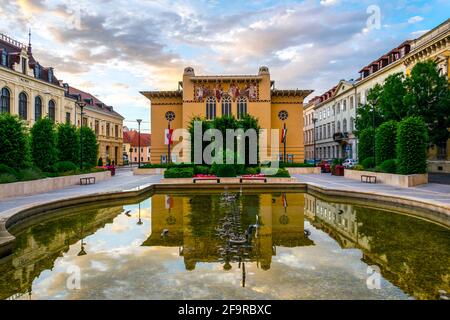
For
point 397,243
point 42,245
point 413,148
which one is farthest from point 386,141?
point 42,245

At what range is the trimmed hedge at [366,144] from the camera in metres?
30.9

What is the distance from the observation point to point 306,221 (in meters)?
12.2

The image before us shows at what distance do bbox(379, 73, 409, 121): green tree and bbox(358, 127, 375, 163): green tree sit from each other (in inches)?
120

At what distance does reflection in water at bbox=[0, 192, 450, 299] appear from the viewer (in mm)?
5820

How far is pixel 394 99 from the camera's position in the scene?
101 feet

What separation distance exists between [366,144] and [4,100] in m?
39.0

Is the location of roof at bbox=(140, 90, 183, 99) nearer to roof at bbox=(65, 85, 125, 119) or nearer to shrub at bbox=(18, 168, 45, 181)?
roof at bbox=(65, 85, 125, 119)

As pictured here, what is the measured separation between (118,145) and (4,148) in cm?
4886

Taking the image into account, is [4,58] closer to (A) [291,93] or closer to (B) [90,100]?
(B) [90,100]

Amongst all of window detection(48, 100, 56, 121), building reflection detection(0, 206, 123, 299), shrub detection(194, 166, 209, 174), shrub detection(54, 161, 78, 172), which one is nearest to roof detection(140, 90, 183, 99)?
window detection(48, 100, 56, 121)

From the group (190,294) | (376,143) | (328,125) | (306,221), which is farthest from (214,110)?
(190,294)

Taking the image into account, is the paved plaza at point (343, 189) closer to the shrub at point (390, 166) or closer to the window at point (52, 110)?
the shrub at point (390, 166)
